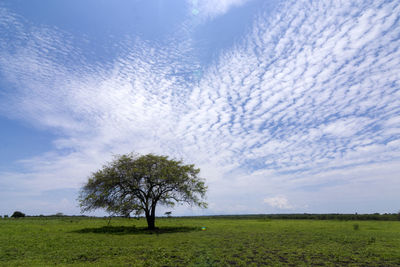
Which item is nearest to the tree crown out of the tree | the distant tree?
the tree

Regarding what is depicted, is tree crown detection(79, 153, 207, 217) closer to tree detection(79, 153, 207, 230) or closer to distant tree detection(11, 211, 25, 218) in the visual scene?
tree detection(79, 153, 207, 230)

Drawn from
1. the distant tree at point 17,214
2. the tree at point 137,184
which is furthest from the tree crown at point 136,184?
the distant tree at point 17,214

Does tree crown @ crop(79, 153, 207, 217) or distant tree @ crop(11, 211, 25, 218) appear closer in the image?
tree crown @ crop(79, 153, 207, 217)

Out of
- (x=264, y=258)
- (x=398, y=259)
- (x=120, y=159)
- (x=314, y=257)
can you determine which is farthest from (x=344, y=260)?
(x=120, y=159)

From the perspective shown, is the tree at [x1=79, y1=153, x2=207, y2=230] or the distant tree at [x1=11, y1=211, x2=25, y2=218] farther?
the distant tree at [x1=11, y1=211, x2=25, y2=218]

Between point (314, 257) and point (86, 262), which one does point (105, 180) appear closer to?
point (86, 262)

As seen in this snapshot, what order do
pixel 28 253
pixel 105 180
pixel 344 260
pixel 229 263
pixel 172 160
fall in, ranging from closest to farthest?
1. pixel 229 263
2. pixel 344 260
3. pixel 28 253
4. pixel 105 180
5. pixel 172 160

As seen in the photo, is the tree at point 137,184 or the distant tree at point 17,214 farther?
the distant tree at point 17,214

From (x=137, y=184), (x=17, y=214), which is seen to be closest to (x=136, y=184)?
(x=137, y=184)

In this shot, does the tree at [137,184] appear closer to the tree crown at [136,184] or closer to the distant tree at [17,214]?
the tree crown at [136,184]

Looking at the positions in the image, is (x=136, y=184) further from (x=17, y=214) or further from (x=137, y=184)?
(x=17, y=214)

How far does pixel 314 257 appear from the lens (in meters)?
17.2

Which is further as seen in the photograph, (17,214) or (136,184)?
(17,214)

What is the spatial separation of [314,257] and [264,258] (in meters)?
3.89
